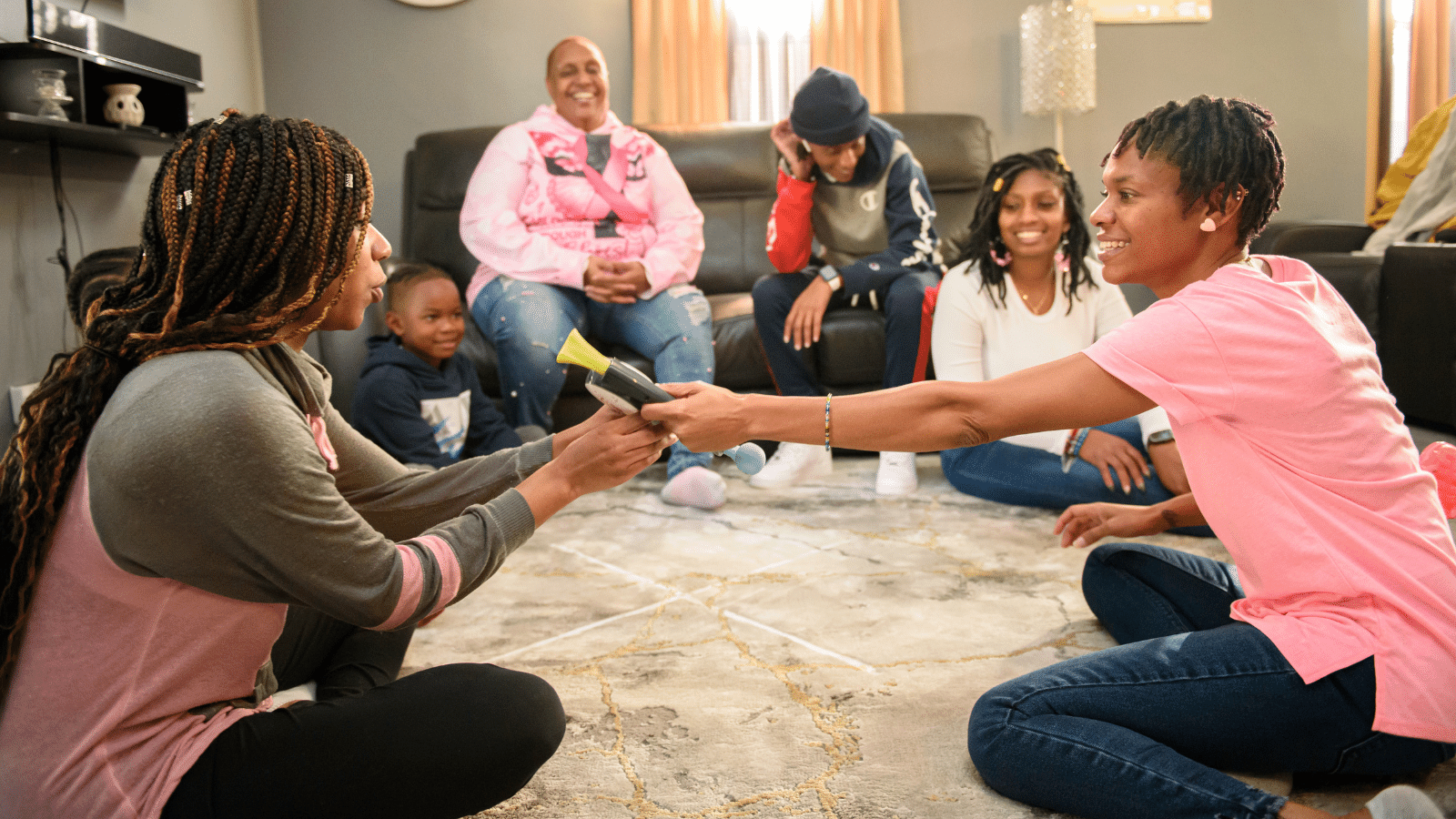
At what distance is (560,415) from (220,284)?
1.99 meters

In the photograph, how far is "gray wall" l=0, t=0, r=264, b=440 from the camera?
2.44 meters

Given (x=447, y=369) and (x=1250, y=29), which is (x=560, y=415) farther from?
(x=1250, y=29)

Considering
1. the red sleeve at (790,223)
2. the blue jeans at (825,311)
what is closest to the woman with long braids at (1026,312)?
the blue jeans at (825,311)

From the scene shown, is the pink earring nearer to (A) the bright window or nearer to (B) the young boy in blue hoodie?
(B) the young boy in blue hoodie

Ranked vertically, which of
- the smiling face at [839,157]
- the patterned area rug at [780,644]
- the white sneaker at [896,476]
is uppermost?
the smiling face at [839,157]

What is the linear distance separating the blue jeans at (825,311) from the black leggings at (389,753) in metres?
1.87

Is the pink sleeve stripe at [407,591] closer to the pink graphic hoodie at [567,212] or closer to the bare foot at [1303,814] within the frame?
the bare foot at [1303,814]

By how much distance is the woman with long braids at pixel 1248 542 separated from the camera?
3.13ft

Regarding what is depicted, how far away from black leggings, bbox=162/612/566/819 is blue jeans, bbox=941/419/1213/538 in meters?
1.59

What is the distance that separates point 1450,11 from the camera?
4137 mm

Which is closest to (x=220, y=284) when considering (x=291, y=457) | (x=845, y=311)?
(x=291, y=457)

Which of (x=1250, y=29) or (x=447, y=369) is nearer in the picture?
(x=447, y=369)

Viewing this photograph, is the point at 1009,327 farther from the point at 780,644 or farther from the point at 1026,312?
the point at 780,644

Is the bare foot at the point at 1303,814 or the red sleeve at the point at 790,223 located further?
the red sleeve at the point at 790,223
